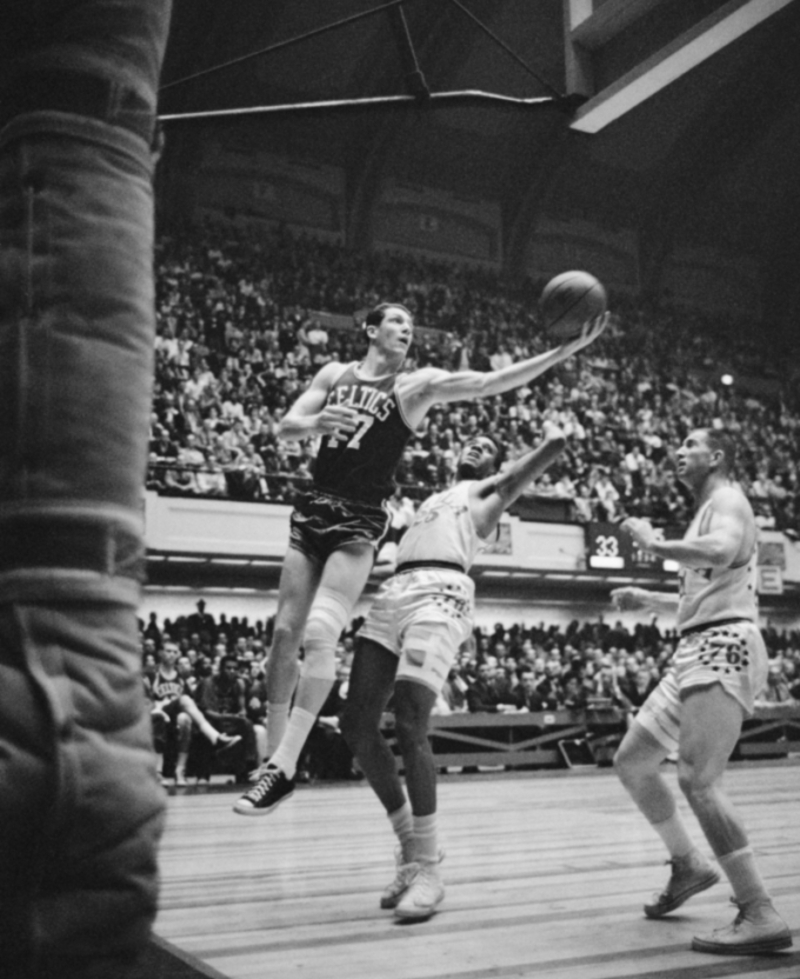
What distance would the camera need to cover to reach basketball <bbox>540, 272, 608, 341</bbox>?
4.15 m

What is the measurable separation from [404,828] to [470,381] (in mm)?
1958

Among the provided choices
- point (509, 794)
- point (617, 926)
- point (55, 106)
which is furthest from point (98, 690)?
point (509, 794)

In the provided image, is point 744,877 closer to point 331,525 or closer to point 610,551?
point 331,525

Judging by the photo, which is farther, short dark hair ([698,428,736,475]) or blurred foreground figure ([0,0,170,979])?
short dark hair ([698,428,736,475])

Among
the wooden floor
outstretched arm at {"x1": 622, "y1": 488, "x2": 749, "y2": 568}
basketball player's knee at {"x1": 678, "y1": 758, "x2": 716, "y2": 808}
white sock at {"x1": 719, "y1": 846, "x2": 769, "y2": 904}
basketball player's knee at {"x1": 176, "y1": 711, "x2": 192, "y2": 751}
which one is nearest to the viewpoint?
the wooden floor

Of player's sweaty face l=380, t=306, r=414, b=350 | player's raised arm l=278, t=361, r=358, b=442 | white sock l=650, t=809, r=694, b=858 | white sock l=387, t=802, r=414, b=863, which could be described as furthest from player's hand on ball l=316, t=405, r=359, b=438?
white sock l=650, t=809, r=694, b=858

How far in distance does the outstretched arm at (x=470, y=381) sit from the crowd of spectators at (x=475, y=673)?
18.6 ft

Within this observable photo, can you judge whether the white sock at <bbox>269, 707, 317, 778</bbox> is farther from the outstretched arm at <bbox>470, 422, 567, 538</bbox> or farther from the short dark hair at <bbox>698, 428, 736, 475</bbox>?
the short dark hair at <bbox>698, 428, 736, 475</bbox>

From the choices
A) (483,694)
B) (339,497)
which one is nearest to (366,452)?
(339,497)

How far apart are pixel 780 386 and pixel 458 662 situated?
1788 cm

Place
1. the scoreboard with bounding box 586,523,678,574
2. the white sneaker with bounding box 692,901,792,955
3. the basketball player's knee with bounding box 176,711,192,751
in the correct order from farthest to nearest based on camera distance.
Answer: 1. the scoreboard with bounding box 586,523,678,574
2. the basketball player's knee with bounding box 176,711,192,751
3. the white sneaker with bounding box 692,901,792,955

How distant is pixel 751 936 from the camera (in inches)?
133

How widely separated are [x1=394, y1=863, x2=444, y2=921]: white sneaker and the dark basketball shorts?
136cm

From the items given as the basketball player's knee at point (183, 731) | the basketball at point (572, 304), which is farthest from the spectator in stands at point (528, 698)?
the basketball at point (572, 304)
